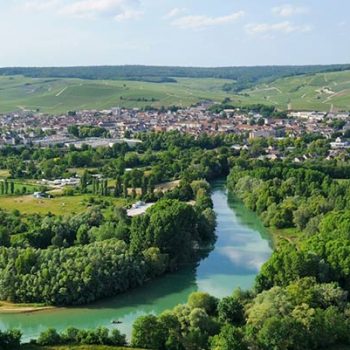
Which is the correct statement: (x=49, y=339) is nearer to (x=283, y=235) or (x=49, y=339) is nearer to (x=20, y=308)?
(x=20, y=308)

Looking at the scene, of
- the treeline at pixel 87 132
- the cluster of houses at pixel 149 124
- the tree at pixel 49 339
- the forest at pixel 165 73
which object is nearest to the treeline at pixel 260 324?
the tree at pixel 49 339

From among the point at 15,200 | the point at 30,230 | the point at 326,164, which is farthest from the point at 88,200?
the point at 326,164

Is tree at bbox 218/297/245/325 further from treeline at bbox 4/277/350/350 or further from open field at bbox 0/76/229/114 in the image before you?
open field at bbox 0/76/229/114

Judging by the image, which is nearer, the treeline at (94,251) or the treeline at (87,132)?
the treeline at (94,251)

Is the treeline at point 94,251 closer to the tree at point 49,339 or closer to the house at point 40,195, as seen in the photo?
the tree at point 49,339

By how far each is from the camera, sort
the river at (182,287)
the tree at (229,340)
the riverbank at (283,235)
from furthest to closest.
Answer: the riverbank at (283,235) < the river at (182,287) < the tree at (229,340)

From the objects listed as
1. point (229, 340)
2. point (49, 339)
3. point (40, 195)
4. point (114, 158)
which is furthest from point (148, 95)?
point (229, 340)

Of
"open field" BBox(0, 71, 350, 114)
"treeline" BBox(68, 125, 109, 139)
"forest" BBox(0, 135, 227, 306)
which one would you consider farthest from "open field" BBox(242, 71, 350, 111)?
"forest" BBox(0, 135, 227, 306)

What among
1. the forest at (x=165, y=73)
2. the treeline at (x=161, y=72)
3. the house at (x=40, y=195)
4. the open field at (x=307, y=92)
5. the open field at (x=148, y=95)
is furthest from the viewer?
the treeline at (x=161, y=72)
